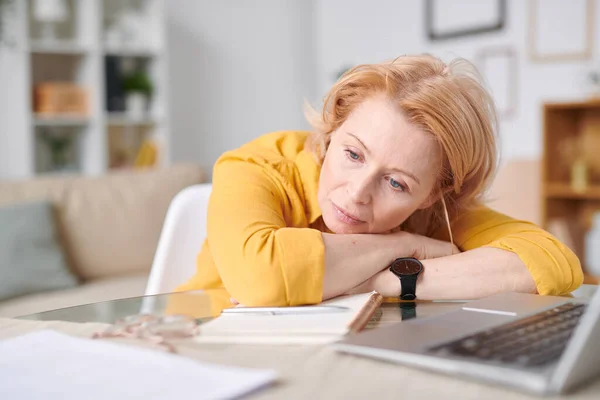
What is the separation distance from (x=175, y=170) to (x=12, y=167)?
1622 mm

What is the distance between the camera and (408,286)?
3.59 feet

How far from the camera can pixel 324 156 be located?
1.34 m

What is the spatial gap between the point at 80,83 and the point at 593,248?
3258 millimetres

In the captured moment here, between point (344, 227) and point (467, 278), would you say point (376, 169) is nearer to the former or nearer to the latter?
point (344, 227)

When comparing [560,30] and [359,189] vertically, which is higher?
[560,30]

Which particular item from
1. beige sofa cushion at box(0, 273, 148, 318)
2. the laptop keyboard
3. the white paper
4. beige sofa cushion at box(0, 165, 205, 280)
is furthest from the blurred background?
the laptop keyboard

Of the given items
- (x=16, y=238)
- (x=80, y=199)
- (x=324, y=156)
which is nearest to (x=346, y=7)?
(x=80, y=199)

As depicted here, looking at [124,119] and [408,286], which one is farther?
[124,119]

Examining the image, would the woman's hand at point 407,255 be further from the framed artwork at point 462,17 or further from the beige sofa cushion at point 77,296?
the framed artwork at point 462,17

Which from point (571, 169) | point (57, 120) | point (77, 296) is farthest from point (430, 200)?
point (57, 120)

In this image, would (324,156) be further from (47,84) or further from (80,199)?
(47,84)

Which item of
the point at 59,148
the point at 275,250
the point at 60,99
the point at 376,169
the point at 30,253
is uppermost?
the point at 60,99

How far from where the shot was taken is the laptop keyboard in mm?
652

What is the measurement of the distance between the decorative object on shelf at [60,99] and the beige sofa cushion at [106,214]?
1427 mm
